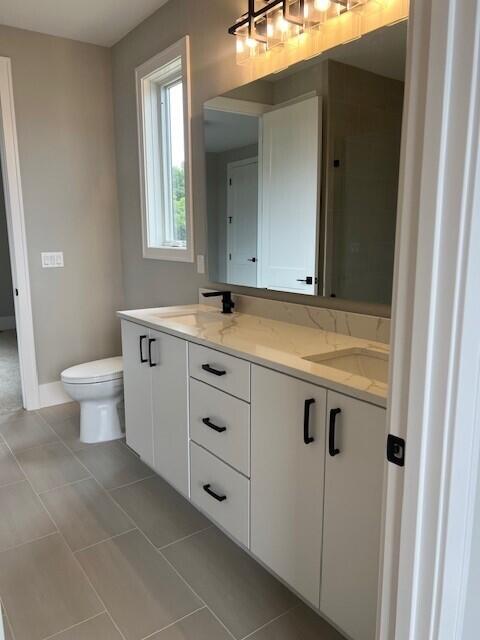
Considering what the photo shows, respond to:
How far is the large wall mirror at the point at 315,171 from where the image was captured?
5.61ft

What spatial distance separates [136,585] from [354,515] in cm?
95

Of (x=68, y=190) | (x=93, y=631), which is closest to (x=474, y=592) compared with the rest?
(x=93, y=631)

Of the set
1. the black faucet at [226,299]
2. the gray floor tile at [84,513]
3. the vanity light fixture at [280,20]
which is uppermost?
the vanity light fixture at [280,20]

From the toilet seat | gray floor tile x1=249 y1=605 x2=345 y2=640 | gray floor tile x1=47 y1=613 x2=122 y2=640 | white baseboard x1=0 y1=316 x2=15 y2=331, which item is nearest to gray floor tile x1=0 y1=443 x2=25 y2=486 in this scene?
the toilet seat

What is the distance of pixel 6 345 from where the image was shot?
564 cm

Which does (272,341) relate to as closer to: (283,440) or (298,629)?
(283,440)

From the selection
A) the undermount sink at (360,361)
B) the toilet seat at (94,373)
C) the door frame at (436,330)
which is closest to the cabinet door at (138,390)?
the toilet seat at (94,373)

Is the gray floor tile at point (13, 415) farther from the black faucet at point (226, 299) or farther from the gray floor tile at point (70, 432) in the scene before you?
the black faucet at point (226, 299)

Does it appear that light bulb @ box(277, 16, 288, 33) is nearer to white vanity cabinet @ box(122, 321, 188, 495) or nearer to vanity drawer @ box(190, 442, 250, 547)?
white vanity cabinet @ box(122, 321, 188, 495)

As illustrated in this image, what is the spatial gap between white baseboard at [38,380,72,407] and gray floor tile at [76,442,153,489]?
86cm

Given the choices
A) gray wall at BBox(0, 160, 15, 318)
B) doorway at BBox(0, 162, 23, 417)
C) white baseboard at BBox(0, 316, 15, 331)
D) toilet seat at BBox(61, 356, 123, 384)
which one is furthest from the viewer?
white baseboard at BBox(0, 316, 15, 331)

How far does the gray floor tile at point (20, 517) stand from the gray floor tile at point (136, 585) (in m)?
0.28

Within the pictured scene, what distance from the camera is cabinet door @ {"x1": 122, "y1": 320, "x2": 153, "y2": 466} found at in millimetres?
2412

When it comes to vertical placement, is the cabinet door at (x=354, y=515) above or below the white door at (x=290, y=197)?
below
